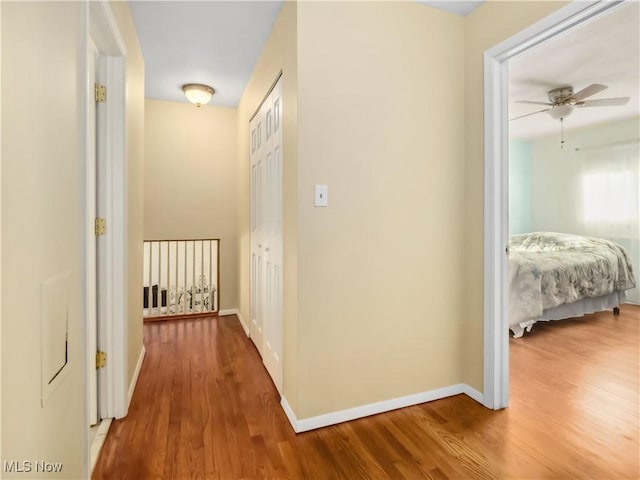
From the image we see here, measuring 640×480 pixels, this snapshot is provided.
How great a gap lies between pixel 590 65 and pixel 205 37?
347 cm

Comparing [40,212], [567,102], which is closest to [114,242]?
[40,212]

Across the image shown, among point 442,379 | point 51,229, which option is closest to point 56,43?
point 51,229

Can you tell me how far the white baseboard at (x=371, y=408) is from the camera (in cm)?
178

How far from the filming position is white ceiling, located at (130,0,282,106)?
2.11 metres

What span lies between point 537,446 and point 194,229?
3650 millimetres

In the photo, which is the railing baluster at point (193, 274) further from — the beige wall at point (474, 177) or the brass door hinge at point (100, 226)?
the beige wall at point (474, 177)

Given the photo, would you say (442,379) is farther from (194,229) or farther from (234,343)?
(194,229)

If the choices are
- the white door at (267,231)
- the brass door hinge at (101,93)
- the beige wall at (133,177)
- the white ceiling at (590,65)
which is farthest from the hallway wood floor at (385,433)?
the white ceiling at (590,65)

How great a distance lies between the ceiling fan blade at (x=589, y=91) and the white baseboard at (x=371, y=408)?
3.06 metres

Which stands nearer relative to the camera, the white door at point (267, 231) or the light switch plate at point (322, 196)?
the light switch plate at point (322, 196)

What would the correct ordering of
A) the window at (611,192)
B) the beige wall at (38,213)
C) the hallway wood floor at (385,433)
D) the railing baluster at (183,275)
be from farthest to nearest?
1. the window at (611,192)
2. the railing baluster at (183,275)
3. the hallway wood floor at (385,433)
4. the beige wall at (38,213)

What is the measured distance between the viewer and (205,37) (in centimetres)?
245

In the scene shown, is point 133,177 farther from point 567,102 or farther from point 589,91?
point 567,102

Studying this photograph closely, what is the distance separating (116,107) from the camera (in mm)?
1856
